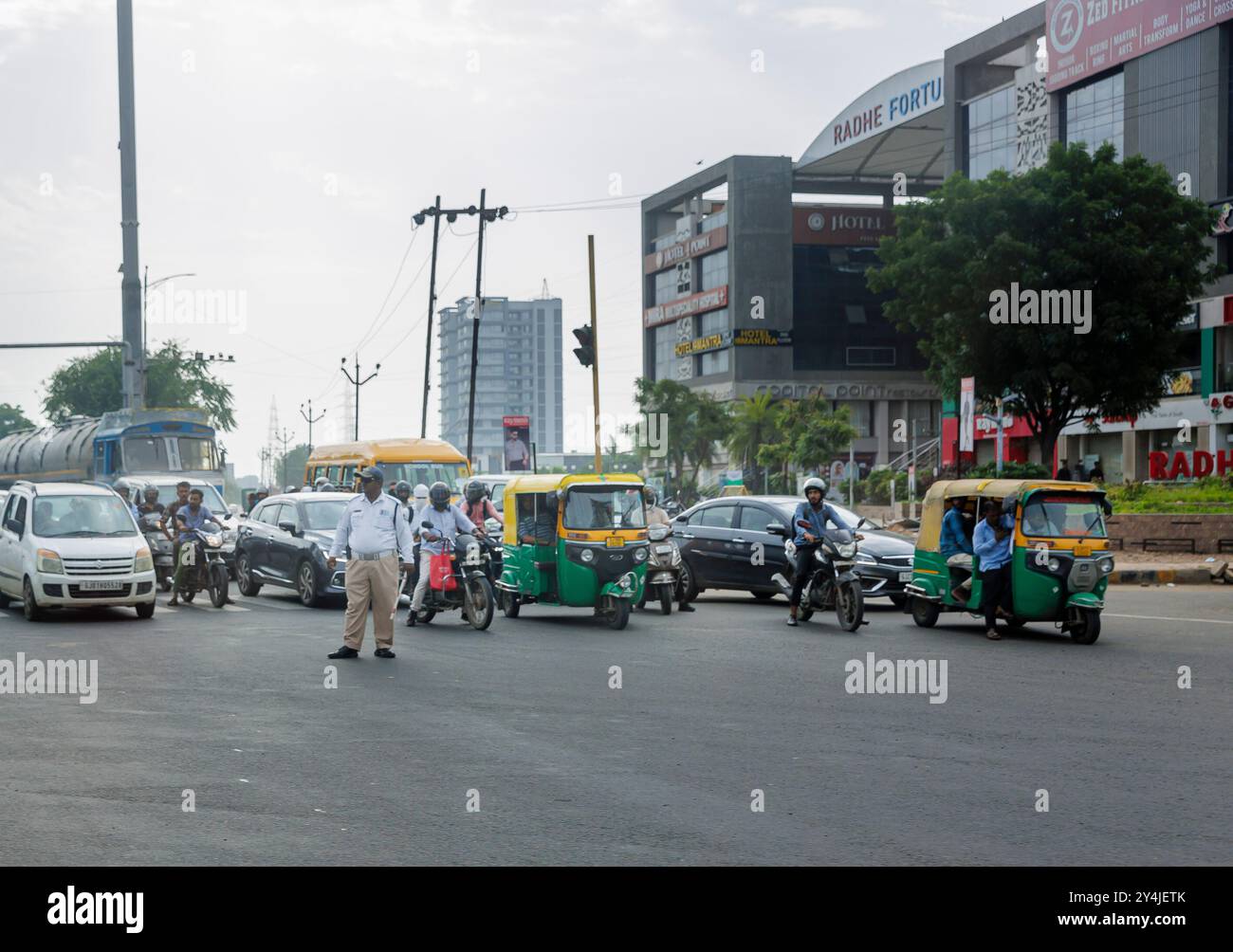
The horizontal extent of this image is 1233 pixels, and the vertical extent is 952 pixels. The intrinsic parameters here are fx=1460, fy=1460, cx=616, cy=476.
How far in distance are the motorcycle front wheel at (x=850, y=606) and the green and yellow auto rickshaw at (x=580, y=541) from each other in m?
2.39

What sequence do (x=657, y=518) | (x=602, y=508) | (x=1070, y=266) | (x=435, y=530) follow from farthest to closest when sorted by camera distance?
(x=1070, y=266), (x=657, y=518), (x=602, y=508), (x=435, y=530)

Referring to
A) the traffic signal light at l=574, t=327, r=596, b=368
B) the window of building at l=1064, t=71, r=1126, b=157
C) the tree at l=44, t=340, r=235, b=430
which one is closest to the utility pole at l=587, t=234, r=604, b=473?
the traffic signal light at l=574, t=327, r=596, b=368

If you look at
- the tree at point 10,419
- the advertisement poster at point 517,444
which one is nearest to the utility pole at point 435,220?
the advertisement poster at point 517,444

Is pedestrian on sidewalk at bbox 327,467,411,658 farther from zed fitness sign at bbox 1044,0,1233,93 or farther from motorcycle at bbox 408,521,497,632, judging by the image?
zed fitness sign at bbox 1044,0,1233,93

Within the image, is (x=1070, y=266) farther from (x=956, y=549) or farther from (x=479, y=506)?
(x=479, y=506)

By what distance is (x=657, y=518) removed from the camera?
69.9ft

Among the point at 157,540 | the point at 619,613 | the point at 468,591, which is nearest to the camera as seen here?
the point at 619,613

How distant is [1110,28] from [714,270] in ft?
135

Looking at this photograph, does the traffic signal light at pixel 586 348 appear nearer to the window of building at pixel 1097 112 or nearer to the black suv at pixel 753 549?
the black suv at pixel 753 549

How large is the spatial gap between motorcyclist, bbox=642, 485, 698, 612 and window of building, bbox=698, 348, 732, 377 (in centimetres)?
7124

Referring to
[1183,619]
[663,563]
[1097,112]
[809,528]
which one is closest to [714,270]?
[1097,112]

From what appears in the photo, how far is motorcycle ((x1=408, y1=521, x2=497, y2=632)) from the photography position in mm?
17172

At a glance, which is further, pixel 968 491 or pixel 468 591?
pixel 468 591
